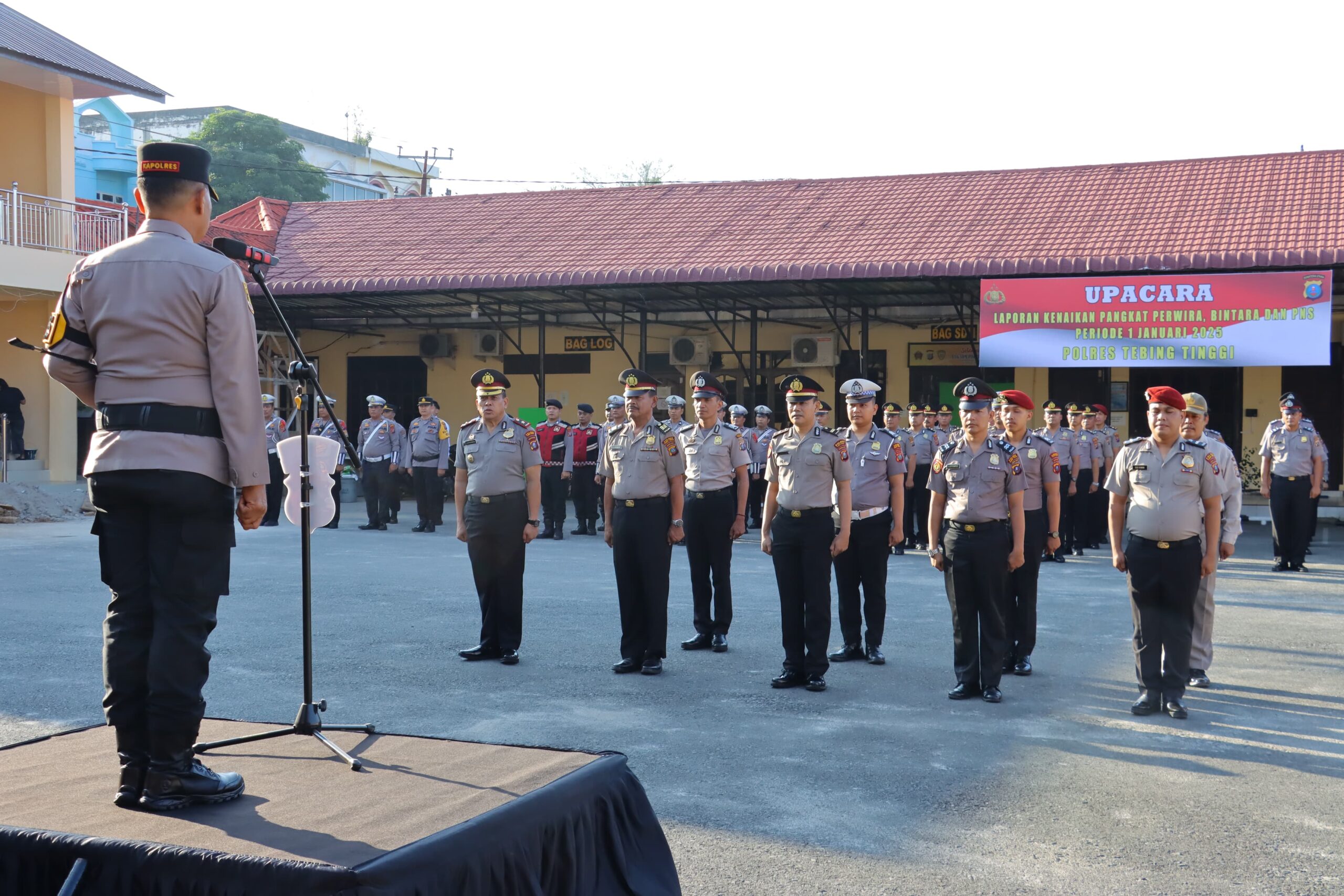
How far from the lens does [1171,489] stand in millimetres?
6574

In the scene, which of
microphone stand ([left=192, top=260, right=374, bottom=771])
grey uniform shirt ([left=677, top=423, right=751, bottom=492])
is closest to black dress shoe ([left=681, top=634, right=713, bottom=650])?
grey uniform shirt ([left=677, top=423, right=751, bottom=492])

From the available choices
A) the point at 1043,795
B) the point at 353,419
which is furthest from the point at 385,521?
the point at 1043,795

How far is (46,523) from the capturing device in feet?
57.9

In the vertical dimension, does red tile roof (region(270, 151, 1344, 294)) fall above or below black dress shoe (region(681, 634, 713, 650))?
above

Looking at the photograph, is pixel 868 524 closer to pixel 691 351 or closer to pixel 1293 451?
pixel 1293 451

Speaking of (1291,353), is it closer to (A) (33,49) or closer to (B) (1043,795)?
(B) (1043,795)

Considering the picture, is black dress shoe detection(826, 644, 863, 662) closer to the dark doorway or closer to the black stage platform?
the black stage platform

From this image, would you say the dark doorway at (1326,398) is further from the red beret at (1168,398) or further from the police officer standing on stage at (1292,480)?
the red beret at (1168,398)

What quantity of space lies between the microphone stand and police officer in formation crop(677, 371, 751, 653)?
13.7 feet

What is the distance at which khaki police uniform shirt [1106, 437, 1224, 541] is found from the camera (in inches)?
257

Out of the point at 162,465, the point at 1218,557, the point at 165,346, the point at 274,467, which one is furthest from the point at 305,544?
the point at 274,467

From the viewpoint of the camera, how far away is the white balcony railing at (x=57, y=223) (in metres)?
20.2

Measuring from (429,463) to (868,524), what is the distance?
10704mm

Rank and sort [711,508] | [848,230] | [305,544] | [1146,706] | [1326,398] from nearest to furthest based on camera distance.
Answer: [305,544] < [1146,706] < [711,508] < [1326,398] < [848,230]
